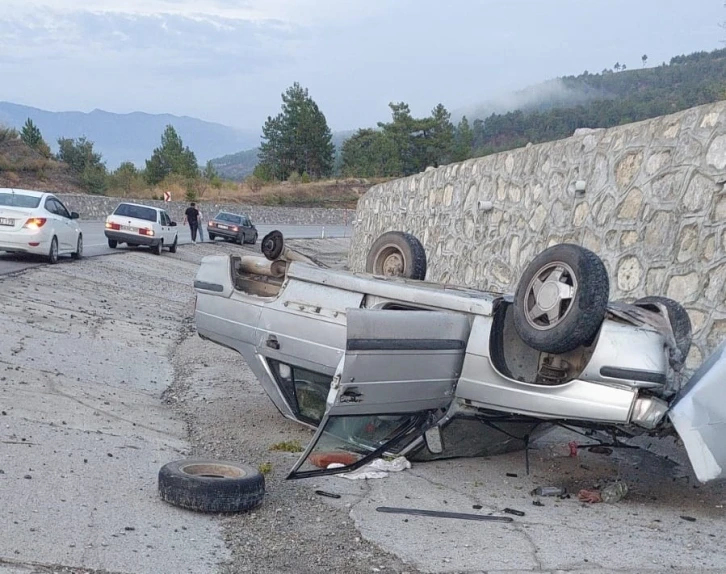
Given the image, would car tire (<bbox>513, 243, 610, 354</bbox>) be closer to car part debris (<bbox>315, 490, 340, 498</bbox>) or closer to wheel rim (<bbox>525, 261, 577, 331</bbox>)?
wheel rim (<bbox>525, 261, 577, 331</bbox>)

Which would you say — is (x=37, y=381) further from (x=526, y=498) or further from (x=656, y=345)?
(x=656, y=345)

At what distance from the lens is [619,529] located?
5707 millimetres

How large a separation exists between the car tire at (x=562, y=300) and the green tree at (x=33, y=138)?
224 ft

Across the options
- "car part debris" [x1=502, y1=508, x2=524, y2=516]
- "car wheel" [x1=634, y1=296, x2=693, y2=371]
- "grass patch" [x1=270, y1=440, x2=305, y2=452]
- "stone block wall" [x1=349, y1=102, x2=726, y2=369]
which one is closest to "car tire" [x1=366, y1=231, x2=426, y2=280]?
"grass patch" [x1=270, y1=440, x2=305, y2=452]

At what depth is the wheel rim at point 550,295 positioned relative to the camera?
622cm

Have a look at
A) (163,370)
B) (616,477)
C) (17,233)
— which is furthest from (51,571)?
(17,233)

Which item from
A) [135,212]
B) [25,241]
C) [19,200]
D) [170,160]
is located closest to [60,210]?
[19,200]

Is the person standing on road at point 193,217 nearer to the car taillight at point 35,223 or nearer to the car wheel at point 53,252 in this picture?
the car wheel at point 53,252

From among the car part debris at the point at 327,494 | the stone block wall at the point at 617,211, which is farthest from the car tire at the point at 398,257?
the car part debris at the point at 327,494

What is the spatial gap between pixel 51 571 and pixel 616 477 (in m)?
4.43

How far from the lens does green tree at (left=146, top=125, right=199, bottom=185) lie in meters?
87.5

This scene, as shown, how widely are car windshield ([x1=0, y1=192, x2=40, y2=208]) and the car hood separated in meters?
16.0

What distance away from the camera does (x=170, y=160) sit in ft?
295

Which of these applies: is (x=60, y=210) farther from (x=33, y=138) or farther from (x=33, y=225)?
(x=33, y=138)
